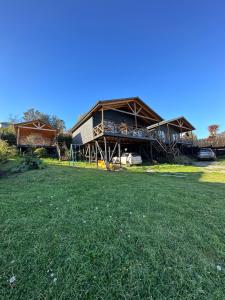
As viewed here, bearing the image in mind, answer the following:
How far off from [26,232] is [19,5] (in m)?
10.5

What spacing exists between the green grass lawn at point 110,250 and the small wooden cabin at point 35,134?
54.2 feet

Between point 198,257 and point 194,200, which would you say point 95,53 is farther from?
point 198,257

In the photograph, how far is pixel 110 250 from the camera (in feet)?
6.99

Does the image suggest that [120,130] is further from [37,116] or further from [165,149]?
[37,116]

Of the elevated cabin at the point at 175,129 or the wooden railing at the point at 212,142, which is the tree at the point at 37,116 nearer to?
the elevated cabin at the point at 175,129

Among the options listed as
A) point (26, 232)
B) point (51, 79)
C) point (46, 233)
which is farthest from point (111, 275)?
point (51, 79)

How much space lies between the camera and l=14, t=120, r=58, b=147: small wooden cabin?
59.8 feet

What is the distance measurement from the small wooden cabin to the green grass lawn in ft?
54.2

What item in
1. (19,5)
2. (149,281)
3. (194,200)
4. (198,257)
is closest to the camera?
(149,281)

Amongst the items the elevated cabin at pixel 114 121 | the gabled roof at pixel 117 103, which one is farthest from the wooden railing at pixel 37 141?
the gabled roof at pixel 117 103

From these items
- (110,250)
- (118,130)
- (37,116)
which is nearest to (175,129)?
(118,130)

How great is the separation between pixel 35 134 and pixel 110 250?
21.0m


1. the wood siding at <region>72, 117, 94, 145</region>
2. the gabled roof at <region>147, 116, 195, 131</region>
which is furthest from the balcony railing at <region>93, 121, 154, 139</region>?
the gabled roof at <region>147, 116, 195, 131</region>

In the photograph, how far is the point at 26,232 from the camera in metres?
2.49
